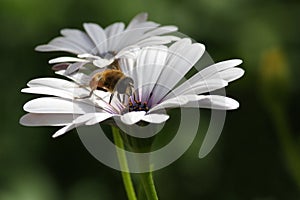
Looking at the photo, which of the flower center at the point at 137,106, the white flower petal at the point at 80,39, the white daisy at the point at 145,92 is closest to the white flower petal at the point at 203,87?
the white daisy at the point at 145,92

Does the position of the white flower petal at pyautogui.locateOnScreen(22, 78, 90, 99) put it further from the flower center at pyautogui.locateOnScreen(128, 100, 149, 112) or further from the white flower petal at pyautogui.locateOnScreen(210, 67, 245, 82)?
the white flower petal at pyautogui.locateOnScreen(210, 67, 245, 82)

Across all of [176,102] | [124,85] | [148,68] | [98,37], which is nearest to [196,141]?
[98,37]

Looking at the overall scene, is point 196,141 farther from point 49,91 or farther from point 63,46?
point 49,91

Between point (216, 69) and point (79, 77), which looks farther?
point (79, 77)

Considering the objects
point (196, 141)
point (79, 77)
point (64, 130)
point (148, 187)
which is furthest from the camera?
point (196, 141)

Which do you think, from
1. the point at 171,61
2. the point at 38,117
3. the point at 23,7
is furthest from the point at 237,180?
the point at 38,117

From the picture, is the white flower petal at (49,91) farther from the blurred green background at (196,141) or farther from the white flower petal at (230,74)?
the blurred green background at (196,141)
